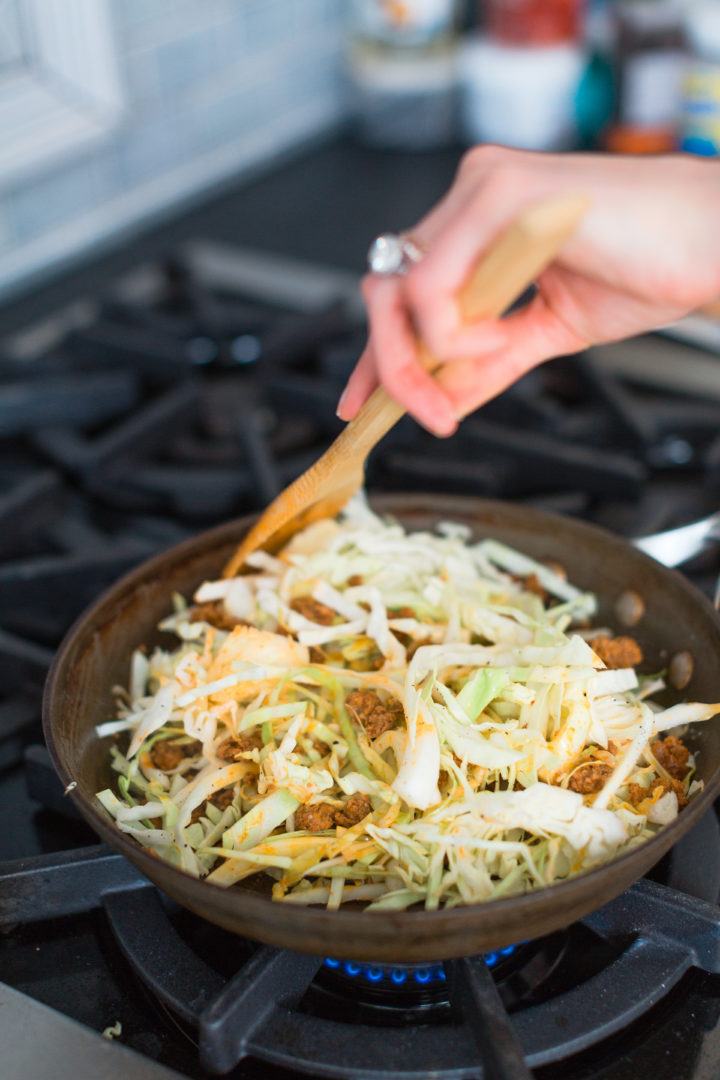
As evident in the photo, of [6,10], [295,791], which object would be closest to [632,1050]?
[295,791]

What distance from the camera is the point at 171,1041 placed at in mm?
770

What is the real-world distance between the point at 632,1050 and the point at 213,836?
0.36 m

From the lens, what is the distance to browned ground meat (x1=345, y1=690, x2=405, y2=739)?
0.85m

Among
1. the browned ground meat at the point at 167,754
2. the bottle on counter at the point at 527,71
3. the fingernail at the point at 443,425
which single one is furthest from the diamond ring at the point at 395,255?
the bottle on counter at the point at 527,71

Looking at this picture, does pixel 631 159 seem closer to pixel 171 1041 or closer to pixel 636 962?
pixel 636 962

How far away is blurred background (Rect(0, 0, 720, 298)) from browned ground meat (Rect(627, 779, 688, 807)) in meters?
1.42

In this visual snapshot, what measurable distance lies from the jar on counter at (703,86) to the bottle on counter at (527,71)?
26cm

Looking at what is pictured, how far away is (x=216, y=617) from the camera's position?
99 centimetres

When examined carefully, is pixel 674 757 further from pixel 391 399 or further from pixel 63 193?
pixel 63 193

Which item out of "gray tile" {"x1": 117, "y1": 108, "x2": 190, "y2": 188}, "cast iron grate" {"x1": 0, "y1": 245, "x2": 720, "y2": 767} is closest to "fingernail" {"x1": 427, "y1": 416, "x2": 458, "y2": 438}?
"cast iron grate" {"x1": 0, "y1": 245, "x2": 720, "y2": 767}

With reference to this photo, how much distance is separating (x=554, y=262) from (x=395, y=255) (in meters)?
0.16

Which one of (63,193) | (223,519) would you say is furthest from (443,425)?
(63,193)

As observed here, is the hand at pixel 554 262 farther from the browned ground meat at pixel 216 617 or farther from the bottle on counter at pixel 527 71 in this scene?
the bottle on counter at pixel 527 71

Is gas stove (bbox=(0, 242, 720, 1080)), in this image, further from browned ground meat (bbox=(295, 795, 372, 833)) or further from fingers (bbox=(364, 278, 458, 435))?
fingers (bbox=(364, 278, 458, 435))
